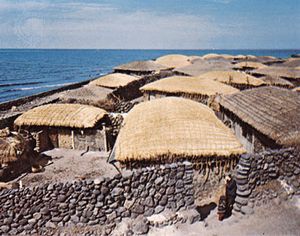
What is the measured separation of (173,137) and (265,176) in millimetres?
2936

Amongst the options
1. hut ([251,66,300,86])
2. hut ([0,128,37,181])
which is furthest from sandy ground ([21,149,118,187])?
hut ([251,66,300,86])

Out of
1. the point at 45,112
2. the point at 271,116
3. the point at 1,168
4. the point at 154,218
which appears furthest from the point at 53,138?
the point at 271,116

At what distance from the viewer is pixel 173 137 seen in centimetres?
1027

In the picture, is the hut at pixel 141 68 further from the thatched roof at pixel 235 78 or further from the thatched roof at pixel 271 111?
the thatched roof at pixel 271 111

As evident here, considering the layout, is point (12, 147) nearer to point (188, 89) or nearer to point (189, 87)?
point (188, 89)

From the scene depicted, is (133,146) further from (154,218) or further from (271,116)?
(271,116)

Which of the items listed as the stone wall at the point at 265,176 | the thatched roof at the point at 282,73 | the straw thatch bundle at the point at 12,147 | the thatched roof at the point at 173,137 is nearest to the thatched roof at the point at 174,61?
the thatched roof at the point at 282,73

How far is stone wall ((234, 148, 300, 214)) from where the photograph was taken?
964 cm

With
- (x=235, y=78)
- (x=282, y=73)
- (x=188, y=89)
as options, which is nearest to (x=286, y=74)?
(x=282, y=73)

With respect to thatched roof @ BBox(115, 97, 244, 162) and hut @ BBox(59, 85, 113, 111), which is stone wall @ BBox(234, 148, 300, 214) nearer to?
thatched roof @ BBox(115, 97, 244, 162)

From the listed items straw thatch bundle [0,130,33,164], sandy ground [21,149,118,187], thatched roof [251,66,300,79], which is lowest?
sandy ground [21,149,118,187]

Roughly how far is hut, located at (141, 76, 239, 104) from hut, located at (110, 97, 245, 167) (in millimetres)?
Result: 7386

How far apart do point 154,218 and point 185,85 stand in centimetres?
1193

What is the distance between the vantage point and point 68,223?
868cm
